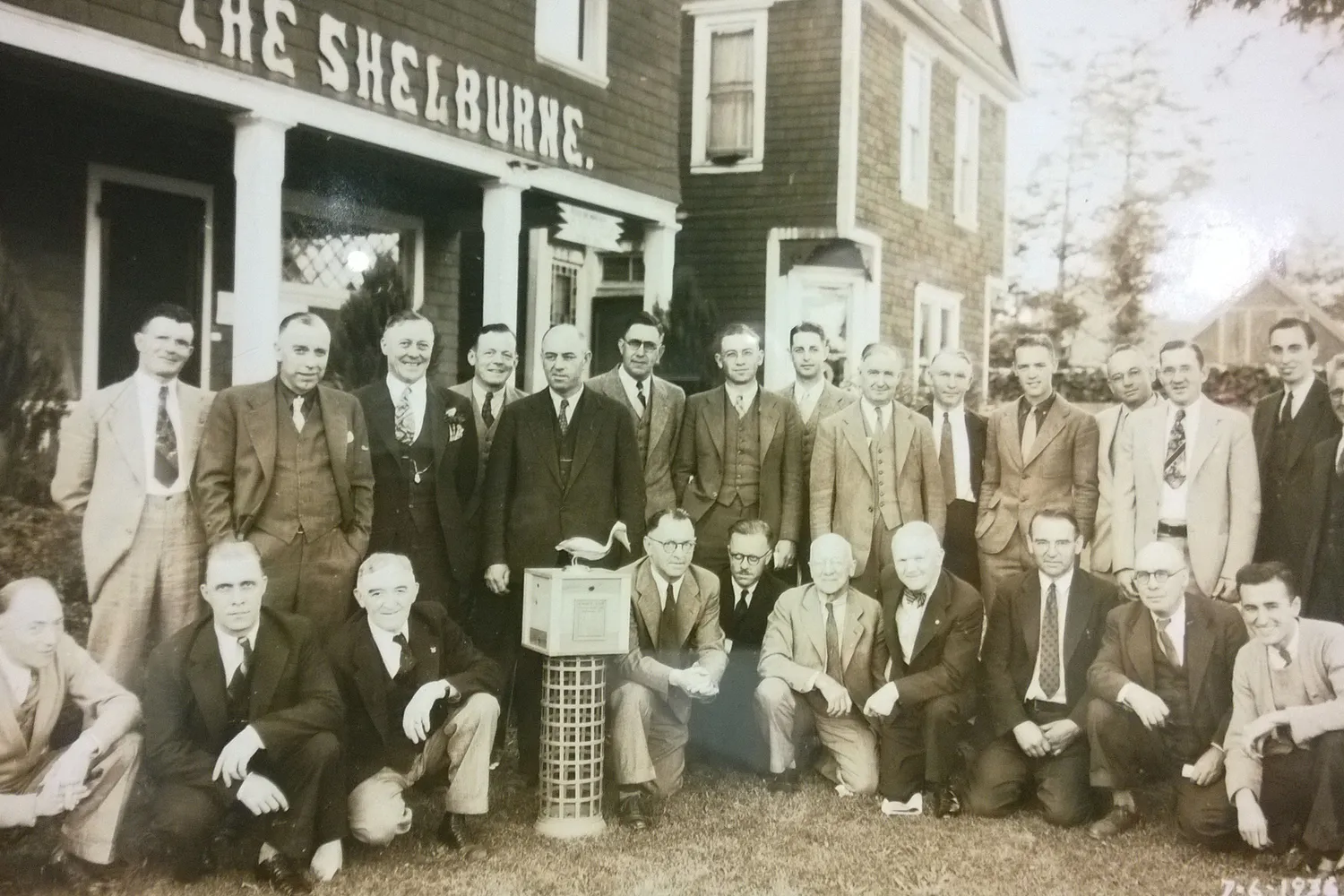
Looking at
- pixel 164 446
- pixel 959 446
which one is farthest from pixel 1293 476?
pixel 164 446

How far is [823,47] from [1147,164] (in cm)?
131

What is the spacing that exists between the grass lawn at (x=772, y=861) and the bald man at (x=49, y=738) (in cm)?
10

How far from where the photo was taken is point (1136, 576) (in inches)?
150

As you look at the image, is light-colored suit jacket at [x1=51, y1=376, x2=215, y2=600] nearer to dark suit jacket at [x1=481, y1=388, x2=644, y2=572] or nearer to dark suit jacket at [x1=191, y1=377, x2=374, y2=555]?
dark suit jacket at [x1=191, y1=377, x2=374, y2=555]

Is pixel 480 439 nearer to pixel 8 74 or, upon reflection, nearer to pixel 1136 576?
pixel 8 74

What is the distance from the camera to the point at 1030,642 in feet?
12.5

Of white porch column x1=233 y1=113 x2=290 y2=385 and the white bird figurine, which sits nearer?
white porch column x1=233 y1=113 x2=290 y2=385

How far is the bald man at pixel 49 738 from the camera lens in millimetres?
3309

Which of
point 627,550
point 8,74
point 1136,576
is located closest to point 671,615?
point 627,550

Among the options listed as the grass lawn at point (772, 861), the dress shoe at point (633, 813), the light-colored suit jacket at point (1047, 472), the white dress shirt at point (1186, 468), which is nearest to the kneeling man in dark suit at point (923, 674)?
the grass lawn at point (772, 861)

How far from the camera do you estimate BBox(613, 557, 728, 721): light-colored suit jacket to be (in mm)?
3811

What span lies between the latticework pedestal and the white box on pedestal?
2.9 inches

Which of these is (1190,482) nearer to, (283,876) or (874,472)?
(874,472)
